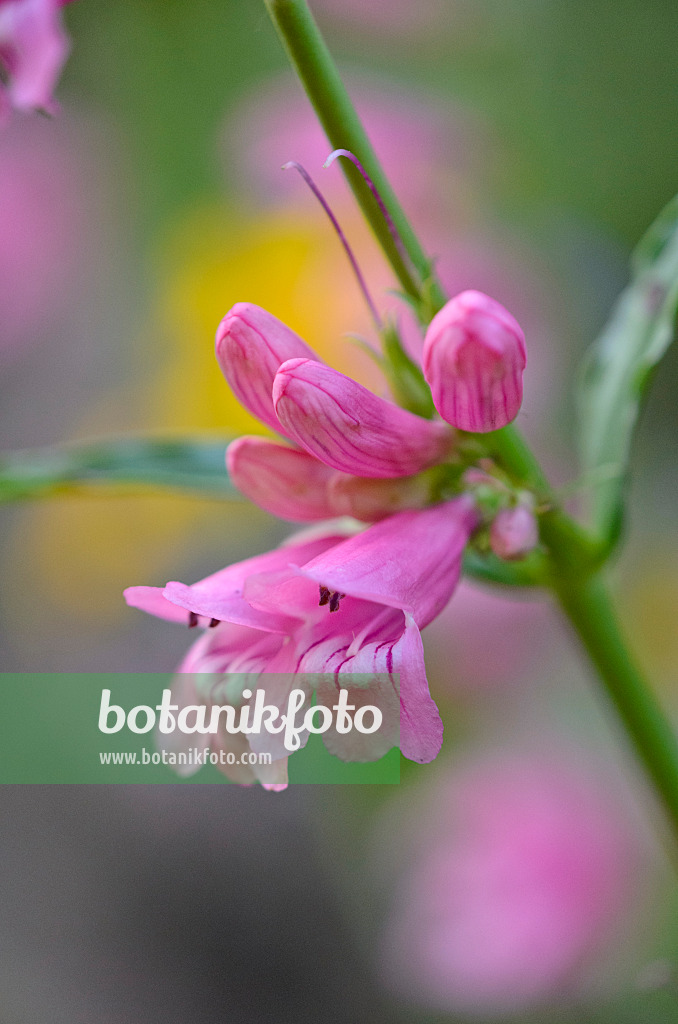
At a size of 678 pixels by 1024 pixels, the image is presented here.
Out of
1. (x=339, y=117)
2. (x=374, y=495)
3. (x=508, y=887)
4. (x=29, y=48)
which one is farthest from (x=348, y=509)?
(x=508, y=887)

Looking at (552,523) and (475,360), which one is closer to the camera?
(475,360)

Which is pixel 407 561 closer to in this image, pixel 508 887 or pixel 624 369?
pixel 624 369

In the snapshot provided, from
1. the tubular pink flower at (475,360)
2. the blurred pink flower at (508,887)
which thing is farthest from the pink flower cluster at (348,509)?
the blurred pink flower at (508,887)

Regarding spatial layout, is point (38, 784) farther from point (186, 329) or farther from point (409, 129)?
A: point (409, 129)

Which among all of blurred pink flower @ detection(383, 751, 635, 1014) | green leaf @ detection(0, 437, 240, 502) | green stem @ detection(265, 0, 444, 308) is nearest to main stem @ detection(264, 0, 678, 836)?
green stem @ detection(265, 0, 444, 308)

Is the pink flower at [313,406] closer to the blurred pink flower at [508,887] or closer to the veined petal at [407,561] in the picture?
the veined petal at [407,561]
